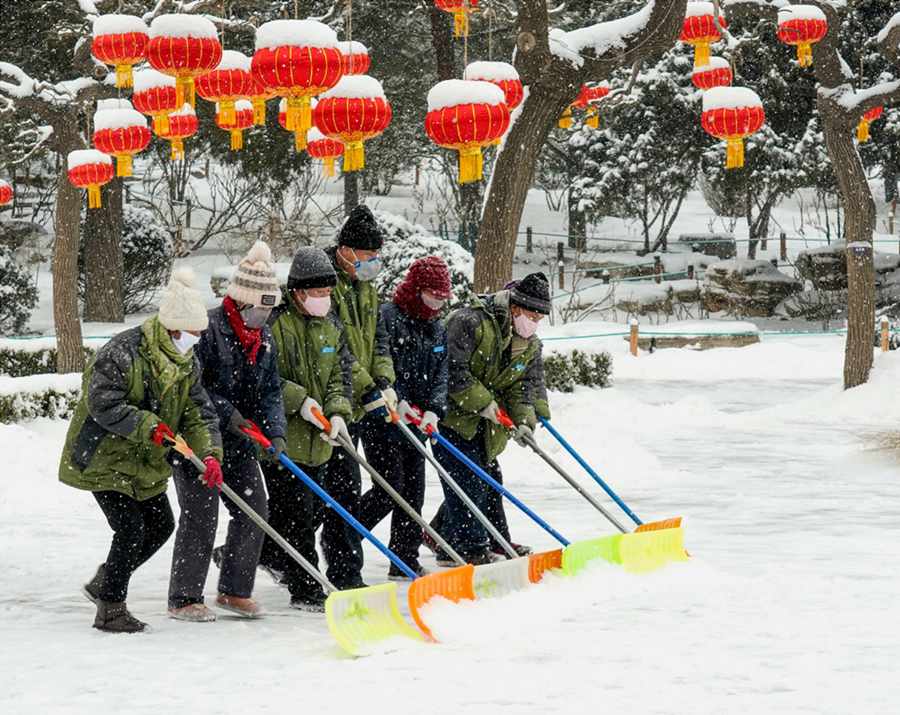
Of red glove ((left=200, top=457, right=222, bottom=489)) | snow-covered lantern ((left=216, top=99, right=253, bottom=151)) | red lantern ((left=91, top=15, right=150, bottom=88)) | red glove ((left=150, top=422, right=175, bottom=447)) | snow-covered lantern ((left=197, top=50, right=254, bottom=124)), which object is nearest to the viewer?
red glove ((left=150, top=422, right=175, bottom=447))

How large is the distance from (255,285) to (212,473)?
83cm

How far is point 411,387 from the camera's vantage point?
293 inches

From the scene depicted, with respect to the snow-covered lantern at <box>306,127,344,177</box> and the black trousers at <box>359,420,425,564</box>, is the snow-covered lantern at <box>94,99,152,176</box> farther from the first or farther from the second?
the black trousers at <box>359,420,425,564</box>

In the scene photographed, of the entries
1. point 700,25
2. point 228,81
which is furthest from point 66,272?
point 700,25

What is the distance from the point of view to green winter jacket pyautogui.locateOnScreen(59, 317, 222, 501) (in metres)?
5.86

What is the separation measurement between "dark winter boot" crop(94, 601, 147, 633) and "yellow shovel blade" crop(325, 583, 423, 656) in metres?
0.85

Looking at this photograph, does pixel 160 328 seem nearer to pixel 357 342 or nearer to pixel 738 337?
pixel 357 342

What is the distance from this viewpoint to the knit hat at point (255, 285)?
6.24 metres

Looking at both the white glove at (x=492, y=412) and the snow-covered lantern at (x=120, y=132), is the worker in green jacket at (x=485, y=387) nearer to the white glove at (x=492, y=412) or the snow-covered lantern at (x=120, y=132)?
the white glove at (x=492, y=412)

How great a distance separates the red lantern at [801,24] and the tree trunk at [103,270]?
557 inches

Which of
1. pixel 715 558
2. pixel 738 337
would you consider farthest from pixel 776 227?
pixel 715 558

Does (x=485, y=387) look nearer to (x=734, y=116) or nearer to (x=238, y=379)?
(x=238, y=379)

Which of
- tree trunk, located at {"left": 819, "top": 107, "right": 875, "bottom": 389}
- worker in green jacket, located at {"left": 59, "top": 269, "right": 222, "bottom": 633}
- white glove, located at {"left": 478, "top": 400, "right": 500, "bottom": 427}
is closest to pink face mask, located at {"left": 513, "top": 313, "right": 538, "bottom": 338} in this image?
white glove, located at {"left": 478, "top": 400, "right": 500, "bottom": 427}

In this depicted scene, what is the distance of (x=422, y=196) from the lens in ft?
128
